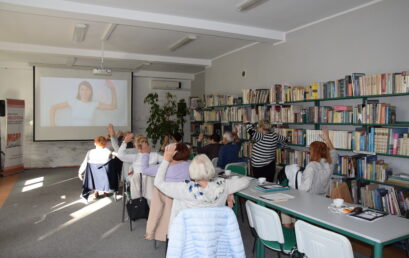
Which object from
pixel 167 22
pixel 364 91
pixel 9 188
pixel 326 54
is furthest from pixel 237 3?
pixel 9 188

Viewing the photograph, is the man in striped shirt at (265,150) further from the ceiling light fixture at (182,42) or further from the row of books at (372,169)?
the ceiling light fixture at (182,42)

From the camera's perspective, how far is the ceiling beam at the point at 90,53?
7098 millimetres

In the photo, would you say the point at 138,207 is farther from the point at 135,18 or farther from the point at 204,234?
the point at 135,18

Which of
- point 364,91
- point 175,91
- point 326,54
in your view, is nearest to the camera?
point 364,91

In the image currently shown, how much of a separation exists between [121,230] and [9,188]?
4161mm

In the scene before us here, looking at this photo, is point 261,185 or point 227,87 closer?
point 261,185

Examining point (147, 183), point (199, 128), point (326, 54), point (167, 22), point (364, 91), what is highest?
point (167, 22)

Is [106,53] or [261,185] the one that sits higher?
[106,53]

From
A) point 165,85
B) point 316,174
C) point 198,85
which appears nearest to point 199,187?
point 316,174

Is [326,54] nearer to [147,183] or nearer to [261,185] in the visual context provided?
[261,185]

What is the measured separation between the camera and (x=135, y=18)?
4910mm

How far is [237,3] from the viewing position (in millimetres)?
4547

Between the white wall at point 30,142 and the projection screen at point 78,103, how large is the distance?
0.58 metres

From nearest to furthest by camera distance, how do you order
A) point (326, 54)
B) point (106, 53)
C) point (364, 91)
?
1. point (364, 91)
2. point (326, 54)
3. point (106, 53)
